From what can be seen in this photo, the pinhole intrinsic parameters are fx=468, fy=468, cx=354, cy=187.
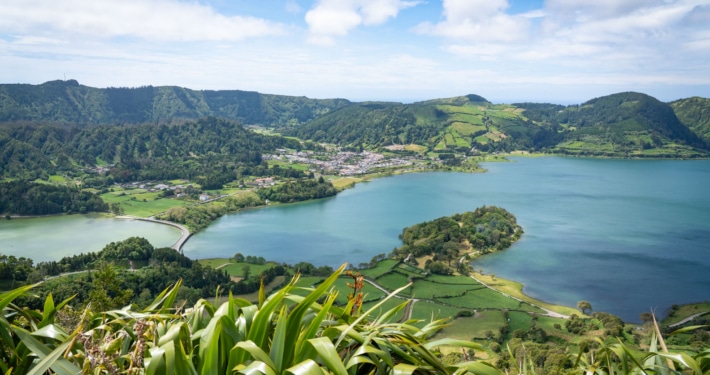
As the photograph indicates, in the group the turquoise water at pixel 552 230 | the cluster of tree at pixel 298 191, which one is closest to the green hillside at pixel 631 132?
the turquoise water at pixel 552 230

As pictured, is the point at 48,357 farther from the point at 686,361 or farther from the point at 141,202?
the point at 141,202

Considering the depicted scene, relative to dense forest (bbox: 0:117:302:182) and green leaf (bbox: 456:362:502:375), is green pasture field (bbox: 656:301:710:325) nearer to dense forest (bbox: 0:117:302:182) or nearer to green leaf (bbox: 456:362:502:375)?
green leaf (bbox: 456:362:502:375)

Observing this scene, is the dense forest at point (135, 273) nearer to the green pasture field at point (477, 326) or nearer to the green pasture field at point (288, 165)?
the green pasture field at point (477, 326)

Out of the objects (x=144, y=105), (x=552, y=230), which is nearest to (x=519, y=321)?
(x=552, y=230)

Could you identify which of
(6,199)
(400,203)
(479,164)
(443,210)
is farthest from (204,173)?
(479,164)

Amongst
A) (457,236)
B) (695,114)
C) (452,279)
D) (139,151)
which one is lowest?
(452,279)

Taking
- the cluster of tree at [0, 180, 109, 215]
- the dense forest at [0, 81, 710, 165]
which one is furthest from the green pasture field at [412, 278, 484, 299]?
the dense forest at [0, 81, 710, 165]
